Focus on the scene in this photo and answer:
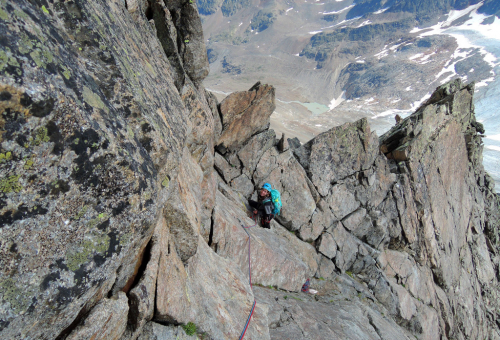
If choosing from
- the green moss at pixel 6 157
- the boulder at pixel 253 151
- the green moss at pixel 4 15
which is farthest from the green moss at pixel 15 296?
the boulder at pixel 253 151

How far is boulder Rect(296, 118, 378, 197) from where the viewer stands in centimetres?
2162

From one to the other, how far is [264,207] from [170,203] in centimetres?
997

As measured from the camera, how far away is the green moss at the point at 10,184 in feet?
10.6

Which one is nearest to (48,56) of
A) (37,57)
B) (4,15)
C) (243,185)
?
(37,57)

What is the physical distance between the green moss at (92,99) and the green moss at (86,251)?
2200 millimetres

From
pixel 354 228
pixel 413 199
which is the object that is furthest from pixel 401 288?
pixel 413 199

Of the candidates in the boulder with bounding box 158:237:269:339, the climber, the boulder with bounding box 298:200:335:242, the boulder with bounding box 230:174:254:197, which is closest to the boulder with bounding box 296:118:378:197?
the boulder with bounding box 298:200:335:242

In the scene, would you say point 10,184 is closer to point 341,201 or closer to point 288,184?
point 288,184

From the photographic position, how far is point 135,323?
18.2ft

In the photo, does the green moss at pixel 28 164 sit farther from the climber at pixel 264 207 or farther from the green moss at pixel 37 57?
the climber at pixel 264 207

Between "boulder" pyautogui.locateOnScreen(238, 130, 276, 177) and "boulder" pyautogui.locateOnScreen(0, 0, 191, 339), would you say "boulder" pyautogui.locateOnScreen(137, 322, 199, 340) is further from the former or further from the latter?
"boulder" pyautogui.locateOnScreen(238, 130, 276, 177)

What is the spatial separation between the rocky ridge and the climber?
91 cm

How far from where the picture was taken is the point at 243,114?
19.1 m

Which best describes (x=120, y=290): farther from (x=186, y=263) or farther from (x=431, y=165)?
(x=431, y=165)
